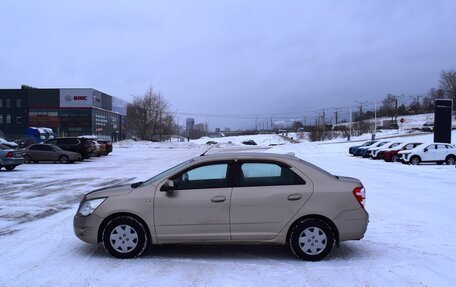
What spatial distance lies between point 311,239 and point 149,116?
8069 centimetres

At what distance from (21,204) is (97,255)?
6.14 m

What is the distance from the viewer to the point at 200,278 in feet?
18.0

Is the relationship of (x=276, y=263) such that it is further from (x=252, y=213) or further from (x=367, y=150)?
(x=367, y=150)

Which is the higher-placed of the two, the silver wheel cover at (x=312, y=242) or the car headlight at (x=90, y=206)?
the car headlight at (x=90, y=206)

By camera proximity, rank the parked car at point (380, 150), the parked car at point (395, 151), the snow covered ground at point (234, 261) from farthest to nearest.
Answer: the parked car at point (380, 150), the parked car at point (395, 151), the snow covered ground at point (234, 261)

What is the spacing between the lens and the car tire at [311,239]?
244 inches

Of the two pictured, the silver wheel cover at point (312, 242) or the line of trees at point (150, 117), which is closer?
the silver wheel cover at point (312, 242)

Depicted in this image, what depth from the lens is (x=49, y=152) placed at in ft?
98.7

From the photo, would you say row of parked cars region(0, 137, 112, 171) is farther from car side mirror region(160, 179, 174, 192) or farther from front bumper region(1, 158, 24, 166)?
car side mirror region(160, 179, 174, 192)

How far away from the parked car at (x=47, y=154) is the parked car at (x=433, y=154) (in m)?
23.4

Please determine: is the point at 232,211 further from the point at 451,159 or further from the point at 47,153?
the point at 47,153

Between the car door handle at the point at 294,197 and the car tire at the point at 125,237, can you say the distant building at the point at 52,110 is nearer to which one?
the car tire at the point at 125,237

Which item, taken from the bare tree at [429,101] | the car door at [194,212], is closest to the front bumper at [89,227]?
the car door at [194,212]

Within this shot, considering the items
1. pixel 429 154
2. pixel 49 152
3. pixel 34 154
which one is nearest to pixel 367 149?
pixel 429 154
